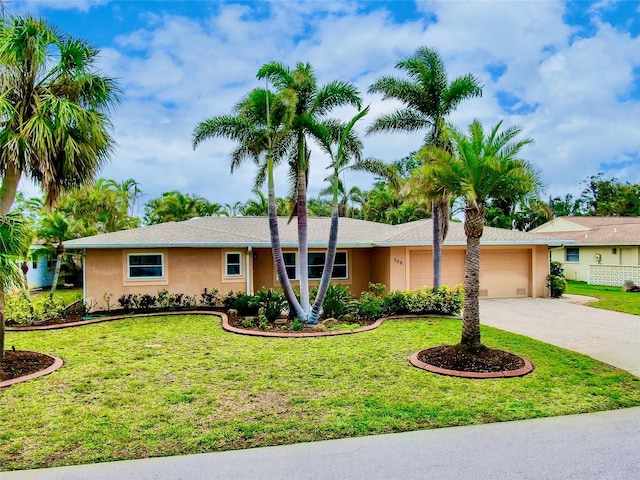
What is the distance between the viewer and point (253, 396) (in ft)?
21.0

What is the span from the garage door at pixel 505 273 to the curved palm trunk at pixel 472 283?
10.4 m

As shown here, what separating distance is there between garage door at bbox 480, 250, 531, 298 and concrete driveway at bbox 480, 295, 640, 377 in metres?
0.71

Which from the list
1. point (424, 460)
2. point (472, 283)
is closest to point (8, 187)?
point (424, 460)

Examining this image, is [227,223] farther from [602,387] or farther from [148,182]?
[148,182]

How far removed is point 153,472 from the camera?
4203mm

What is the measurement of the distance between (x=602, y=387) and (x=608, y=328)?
6048 mm

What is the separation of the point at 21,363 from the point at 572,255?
29.3 m

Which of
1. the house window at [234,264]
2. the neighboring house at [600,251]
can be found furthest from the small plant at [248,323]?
the neighboring house at [600,251]

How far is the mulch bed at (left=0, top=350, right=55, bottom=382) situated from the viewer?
738cm

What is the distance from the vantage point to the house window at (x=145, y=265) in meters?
14.8

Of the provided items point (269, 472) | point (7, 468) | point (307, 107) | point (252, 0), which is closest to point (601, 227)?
point (307, 107)

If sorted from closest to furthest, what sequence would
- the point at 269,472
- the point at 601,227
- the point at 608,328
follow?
the point at 269,472 → the point at 608,328 → the point at 601,227

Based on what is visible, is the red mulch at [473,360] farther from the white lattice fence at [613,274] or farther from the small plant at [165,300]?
the white lattice fence at [613,274]

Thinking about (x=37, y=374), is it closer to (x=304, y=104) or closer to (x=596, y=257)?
(x=304, y=104)
